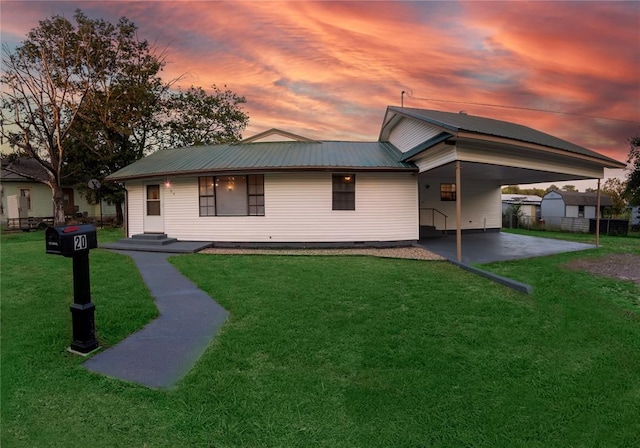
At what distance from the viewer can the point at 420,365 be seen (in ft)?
10.3

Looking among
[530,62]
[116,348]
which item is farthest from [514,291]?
[530,62]

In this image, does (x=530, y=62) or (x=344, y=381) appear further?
(x=530, y=62)

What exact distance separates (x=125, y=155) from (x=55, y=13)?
8.72m

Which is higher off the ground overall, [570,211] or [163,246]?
[570,211]

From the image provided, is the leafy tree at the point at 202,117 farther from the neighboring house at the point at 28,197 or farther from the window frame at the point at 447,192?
the window frame at the point at 447,192

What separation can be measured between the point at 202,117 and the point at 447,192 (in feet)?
67.3

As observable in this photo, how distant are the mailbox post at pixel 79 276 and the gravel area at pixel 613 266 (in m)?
9.30

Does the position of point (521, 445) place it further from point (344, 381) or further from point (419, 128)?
point (419, 128)

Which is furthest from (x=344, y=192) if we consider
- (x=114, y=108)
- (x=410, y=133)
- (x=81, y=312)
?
(x=114, y=108)

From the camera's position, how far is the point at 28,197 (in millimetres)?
24109

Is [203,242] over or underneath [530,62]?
underneath

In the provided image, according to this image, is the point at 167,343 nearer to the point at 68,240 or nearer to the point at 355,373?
the point at 68,240

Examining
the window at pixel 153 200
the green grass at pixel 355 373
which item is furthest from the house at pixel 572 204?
the window at pixel 153 200

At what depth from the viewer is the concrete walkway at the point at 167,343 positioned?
301 cm
